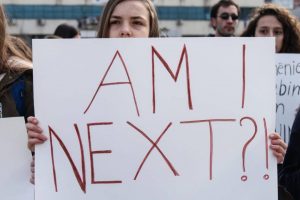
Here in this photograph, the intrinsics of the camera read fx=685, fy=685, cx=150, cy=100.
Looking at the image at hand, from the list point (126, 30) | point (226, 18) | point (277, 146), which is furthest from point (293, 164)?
point (226, 18)

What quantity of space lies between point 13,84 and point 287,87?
5.59 ft

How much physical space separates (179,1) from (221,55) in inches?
1410

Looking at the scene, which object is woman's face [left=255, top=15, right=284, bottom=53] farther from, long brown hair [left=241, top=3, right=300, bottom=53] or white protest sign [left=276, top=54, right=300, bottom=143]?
white protest sign [left=276, top=54, right=300, bottom=143]

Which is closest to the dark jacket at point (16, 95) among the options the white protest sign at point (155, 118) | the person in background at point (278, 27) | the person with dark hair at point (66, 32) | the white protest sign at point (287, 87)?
the white protest sign at point (155, 118)

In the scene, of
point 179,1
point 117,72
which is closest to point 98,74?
point 117,72

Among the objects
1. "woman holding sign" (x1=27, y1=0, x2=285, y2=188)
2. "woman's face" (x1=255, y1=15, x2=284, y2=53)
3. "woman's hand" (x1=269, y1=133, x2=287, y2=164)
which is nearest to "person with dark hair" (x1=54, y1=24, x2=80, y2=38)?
"woman's face" (x1=255, y1=15, x2=284, y2=53)

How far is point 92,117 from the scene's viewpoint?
5.98ft

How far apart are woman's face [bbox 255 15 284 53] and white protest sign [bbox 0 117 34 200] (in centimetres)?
214

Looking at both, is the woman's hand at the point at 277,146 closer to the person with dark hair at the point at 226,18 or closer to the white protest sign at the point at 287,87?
the white protest sign at the point at 287,87

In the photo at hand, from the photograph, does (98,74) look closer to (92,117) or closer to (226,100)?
(92,117)

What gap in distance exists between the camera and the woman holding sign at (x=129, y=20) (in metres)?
2.27

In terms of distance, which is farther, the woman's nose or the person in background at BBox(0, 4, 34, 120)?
the woman's nose

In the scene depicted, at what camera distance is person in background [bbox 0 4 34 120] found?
1906 mm

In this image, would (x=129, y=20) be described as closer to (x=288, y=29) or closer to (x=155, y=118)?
(x=155, y=118)
